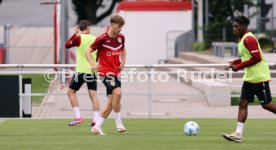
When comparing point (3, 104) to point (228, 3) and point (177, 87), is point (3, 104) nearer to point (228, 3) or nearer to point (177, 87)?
point (177, 87)

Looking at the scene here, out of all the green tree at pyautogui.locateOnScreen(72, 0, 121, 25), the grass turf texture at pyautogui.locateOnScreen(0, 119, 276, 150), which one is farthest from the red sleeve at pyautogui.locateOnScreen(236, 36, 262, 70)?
the green tree at pyautogui.locateOnScreen(72, 0, 121, 25)

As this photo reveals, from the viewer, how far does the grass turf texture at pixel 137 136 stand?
44.9 feet

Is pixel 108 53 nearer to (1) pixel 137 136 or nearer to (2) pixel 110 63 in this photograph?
(2) pixel 110 63

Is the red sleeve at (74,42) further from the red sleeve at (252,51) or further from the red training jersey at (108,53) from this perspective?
the red sleeve at (252,51)

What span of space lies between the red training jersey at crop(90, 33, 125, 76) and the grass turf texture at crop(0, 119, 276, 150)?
3.32 feet

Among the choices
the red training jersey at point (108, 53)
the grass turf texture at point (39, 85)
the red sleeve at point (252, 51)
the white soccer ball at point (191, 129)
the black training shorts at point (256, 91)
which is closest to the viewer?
the red sleeve at point (252, 51)

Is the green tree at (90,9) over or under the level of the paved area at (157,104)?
over

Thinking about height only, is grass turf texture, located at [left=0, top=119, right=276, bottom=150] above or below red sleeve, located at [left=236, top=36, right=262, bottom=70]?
below

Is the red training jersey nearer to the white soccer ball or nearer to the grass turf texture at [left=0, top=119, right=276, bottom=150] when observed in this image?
the grass turf texture at [left=0, top=119, right=276, bottom=150]

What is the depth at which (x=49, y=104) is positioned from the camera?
2342 centimetres

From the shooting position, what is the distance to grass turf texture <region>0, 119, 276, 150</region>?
13.7 meters

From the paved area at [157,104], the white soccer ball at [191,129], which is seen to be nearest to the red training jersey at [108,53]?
the white soccer ball at [191,129]

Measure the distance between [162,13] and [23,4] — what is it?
62.9 ft

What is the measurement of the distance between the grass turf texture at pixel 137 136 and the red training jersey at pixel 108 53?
1.01 m
